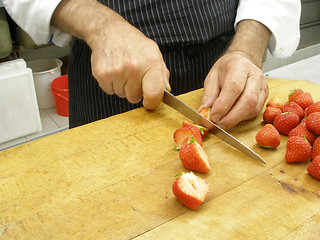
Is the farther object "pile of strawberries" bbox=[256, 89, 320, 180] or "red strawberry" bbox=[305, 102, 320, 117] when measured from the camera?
"red strawberry" bbox=[305, 102, 320, 117]

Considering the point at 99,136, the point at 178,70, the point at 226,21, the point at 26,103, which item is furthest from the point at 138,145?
the point at 26,103

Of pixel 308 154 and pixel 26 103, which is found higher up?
pixel 308 154

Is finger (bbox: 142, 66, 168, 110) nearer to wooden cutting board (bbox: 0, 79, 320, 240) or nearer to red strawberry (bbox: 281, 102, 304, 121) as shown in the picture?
wooden cutting board (bbox: 0, 79, 320, 240)

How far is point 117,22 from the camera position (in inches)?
34.6

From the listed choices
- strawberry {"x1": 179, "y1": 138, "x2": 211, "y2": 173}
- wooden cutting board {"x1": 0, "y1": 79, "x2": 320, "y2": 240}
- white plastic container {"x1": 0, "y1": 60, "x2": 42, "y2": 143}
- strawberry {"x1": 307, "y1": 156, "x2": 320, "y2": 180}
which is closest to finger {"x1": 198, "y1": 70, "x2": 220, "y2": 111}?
wooden cutting board {"x1": 0, "y1": 79, "x2": 320, "y2": 240}

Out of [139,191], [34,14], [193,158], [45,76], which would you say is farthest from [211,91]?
[45,76]

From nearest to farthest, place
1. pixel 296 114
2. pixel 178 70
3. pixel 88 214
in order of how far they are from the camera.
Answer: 1. pixel 88 214
2. pixel 296 114
3. pixel 178 70

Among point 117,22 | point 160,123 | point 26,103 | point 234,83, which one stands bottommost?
point 26,103

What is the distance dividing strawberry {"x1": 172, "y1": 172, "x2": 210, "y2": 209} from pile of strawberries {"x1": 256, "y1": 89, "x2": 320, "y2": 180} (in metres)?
0.23

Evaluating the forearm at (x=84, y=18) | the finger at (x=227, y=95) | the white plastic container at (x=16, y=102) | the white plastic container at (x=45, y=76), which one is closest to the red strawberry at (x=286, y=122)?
the finger at (x=227, y=95)

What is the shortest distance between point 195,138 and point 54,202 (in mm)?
345

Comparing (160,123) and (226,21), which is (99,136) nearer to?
(160,123)

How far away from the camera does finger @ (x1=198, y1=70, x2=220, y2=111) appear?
94 cm

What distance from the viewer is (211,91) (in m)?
0.95
